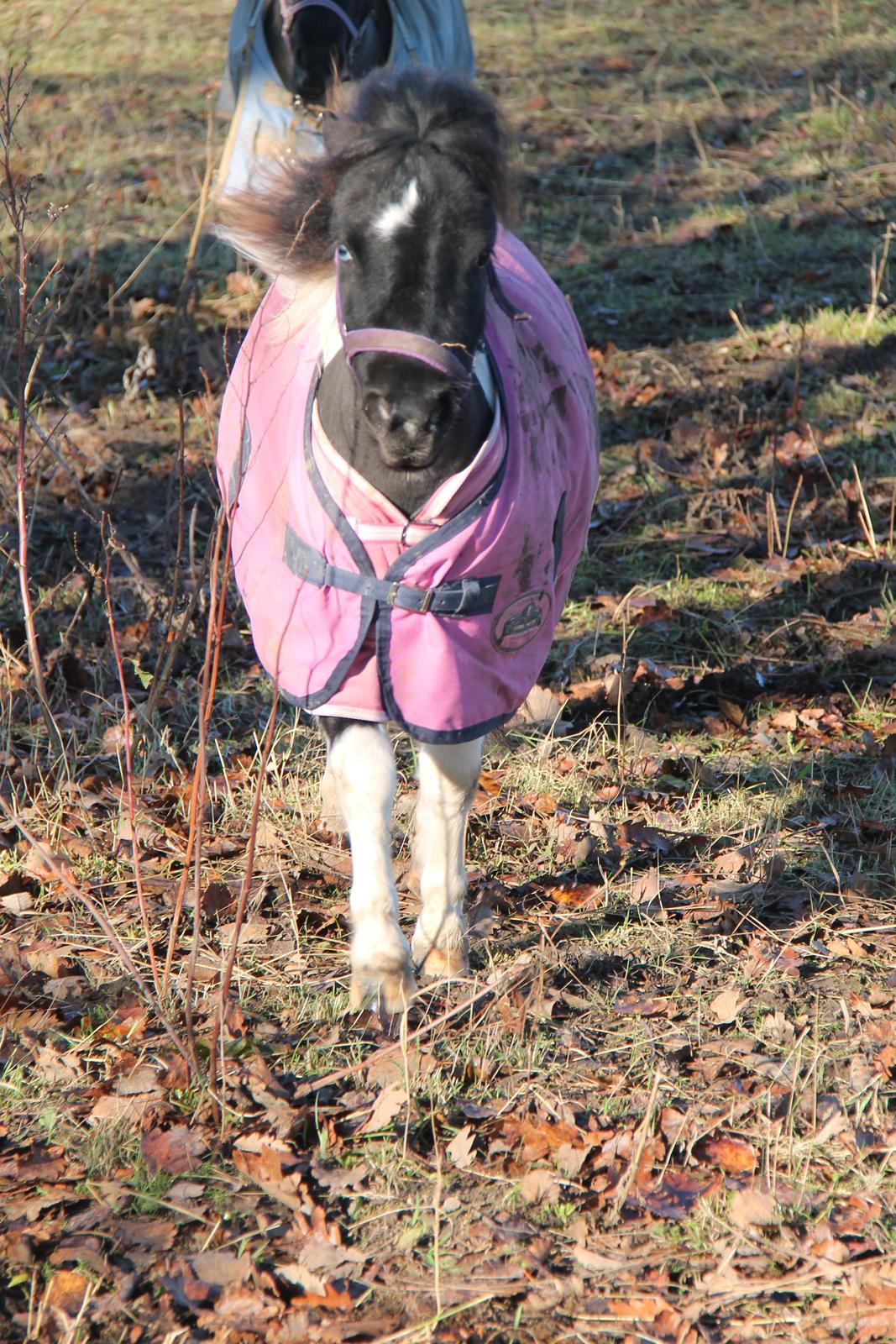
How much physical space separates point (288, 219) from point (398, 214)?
37 cm

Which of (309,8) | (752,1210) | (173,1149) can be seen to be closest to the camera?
(752,1210)

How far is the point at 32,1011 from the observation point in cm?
302

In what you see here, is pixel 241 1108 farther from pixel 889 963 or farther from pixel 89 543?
pixel 89 543

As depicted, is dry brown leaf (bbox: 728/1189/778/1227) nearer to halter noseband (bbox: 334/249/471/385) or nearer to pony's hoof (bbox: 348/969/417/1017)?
pony's hoof (bbox: 348/969/417/1017)

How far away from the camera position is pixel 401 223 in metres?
2.86

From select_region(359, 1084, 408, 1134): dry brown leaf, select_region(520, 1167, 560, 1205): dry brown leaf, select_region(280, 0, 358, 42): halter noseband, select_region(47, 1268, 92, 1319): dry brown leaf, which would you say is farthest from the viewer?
select_region(280, 0, 358, 42): halter noseband

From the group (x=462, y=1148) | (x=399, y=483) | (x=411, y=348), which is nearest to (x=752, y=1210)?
(x=462, y=1148)

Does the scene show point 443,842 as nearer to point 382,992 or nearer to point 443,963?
point 443,963

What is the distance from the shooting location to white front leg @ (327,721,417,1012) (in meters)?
3.08

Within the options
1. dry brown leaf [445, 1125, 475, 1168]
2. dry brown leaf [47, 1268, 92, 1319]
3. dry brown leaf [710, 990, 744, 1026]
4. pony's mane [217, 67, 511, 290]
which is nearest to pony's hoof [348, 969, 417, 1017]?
dry brown leaf [445, 1125, 475, 1168]

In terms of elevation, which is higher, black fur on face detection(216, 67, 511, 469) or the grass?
black fur on face detection(216, 67, 511, 469)

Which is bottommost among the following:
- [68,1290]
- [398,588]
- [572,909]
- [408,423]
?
[572,909]

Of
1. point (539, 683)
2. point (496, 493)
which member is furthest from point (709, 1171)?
point (539, 683)

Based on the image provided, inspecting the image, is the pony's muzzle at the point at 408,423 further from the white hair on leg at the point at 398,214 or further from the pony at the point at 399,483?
the white hair on leg at the point at 398,214
